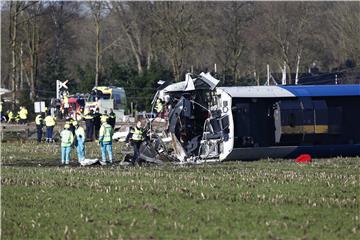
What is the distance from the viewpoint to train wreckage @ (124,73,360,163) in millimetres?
28250

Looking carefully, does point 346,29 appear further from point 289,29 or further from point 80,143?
point 80,143

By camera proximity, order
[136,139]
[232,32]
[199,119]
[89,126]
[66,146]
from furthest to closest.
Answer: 1. [232,32]
2. [89,126]
3. [199,119]
4. [136,139]
5. [66,146]

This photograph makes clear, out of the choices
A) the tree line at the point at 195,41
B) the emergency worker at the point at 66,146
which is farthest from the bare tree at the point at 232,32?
the emergency worker at the point at 66,146

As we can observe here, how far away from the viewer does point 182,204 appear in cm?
1464

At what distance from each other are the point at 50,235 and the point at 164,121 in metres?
18.2

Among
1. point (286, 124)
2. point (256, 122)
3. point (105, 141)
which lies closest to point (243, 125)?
point (256, 122)

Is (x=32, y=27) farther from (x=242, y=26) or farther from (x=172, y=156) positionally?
(x=172, y=156)

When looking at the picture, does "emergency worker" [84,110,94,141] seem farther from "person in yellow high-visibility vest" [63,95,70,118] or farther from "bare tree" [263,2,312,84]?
"bare tree" [263,2,312,84]

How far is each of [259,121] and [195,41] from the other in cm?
3985

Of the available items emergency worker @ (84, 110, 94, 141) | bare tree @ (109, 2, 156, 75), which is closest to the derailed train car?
emergency worker @ (84, 110, 94, 141)

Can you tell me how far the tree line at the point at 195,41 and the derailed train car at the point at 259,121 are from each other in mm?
35859

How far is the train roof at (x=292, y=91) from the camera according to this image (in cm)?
2866

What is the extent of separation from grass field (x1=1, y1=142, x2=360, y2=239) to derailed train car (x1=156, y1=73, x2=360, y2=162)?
5.62m

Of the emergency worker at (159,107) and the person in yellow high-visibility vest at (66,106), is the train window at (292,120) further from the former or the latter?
the person in yellow high-visibility vest at (66,106)
